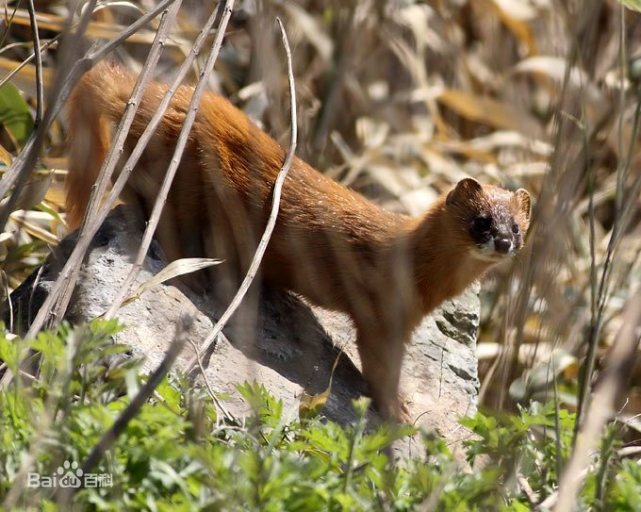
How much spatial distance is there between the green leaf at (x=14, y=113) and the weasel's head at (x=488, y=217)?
1783mm

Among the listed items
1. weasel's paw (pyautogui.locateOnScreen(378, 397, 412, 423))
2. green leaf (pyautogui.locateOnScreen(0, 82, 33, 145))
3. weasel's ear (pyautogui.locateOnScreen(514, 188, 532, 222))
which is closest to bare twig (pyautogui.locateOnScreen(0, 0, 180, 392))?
weasel's paw (pyautogui.locateOnScreen(378, 397, 412, 423))

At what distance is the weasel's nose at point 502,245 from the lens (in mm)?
4125

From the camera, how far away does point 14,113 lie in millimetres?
4574

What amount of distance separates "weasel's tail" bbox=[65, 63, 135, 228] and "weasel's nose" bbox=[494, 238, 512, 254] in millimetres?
1485

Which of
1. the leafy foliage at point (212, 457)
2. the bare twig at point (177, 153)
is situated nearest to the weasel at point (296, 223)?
the bare twig at point (177, 153)

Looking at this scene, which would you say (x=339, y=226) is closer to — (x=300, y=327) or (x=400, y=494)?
(x=300, y=327)

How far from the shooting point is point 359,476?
238 centimetres

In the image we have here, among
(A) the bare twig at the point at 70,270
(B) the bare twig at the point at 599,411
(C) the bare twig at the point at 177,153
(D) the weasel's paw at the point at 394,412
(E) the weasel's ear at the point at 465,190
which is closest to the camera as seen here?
(B) the bare twig at the point at 599,411

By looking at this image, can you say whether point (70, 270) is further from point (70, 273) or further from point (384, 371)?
point (384, 371)

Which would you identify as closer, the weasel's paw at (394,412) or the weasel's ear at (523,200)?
the weasel's paw at (394,412)

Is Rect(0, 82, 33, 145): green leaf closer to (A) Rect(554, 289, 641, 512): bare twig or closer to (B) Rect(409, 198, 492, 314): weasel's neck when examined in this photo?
(B) Rect(409, 198, 492, 314): weasel's neck

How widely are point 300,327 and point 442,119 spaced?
12.3 feet

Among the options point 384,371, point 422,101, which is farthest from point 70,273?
point 422,101

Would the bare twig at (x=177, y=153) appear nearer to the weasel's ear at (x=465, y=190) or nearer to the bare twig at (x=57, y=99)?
the bare twig at (x=57, y=99)
